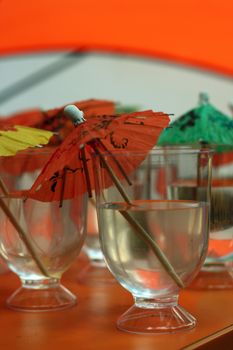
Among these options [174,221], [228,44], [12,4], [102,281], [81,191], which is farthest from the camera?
[12,4]

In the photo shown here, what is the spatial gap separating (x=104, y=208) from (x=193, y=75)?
302cm

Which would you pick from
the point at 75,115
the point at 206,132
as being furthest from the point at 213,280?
the point at 75,115

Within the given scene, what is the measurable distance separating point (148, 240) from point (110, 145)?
10 cm

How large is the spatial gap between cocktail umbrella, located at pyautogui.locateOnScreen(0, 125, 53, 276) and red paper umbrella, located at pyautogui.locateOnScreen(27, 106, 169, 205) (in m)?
0.05

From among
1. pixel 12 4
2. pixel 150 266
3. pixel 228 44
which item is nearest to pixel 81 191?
pixel 150 266

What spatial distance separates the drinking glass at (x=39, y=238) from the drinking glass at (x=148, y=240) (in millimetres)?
92

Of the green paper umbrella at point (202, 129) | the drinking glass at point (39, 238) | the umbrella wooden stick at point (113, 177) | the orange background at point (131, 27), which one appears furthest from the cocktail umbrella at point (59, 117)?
the orange background at point (131, 27)

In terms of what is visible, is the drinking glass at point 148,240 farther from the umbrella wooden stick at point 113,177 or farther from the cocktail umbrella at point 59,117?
the cocktail umbrella at point 59,117

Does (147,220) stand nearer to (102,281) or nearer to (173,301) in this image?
(173,301)

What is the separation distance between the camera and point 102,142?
0.80 meters

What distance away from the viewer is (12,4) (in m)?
2.14

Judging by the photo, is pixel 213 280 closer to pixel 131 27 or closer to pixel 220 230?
pixel 220 230

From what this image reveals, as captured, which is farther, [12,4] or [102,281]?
[12,4]

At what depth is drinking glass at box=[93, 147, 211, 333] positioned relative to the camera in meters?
0.77
